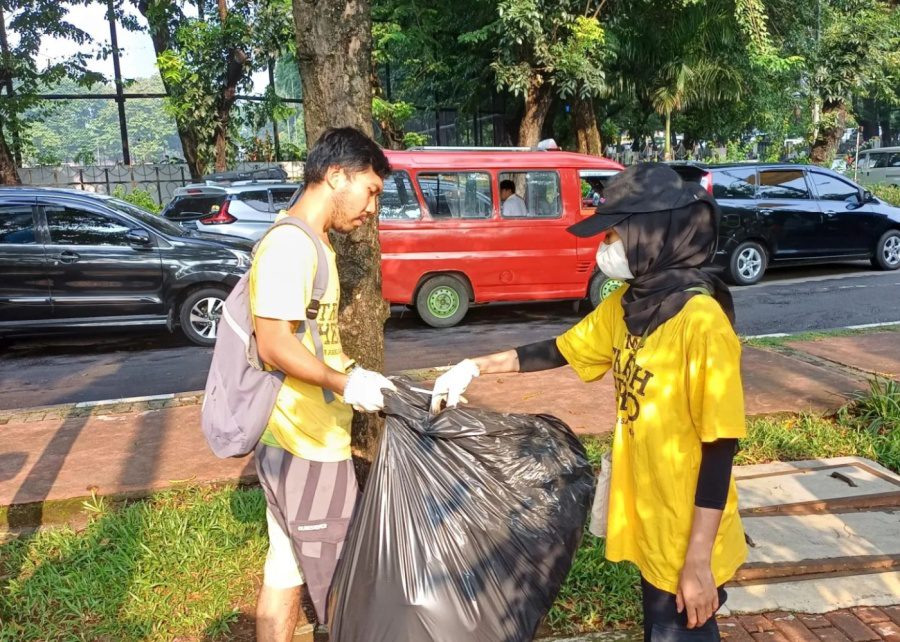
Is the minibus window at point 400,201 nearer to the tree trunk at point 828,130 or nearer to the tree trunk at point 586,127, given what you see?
the tree trunk at point 586,127

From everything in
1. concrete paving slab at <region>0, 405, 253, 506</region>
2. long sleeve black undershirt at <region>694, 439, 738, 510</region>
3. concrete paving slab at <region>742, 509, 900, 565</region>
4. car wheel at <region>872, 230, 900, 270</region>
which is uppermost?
long sleeve black undershirt at <region>694, 439, 738, 510</region>

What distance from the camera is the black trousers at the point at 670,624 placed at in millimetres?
1966

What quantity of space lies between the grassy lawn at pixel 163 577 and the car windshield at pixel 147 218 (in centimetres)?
496

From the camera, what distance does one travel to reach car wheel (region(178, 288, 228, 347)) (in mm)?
8125

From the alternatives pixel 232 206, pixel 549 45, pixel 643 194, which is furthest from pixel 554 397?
pixel 549 45

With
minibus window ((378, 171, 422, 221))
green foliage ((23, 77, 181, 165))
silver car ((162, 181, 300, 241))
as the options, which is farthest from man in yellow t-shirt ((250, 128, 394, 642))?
green foliage ((23, 77, 181, 165))

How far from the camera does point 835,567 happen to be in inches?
126

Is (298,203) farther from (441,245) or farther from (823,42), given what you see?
(823,42)

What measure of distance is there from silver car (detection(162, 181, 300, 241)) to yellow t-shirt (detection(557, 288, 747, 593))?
8810mm

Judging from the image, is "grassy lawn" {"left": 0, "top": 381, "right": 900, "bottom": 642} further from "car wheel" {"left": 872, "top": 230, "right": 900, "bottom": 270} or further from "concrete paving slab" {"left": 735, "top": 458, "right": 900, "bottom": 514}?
"car wheel" {"left": 872, "top": 230, "right": 900, "bottom": 270}

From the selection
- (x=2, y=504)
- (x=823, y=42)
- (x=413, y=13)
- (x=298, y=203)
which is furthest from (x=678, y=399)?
(x=823, y=42)

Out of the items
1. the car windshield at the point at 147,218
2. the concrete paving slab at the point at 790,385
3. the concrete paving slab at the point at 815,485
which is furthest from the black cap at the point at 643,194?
the car windshield at the point at 147,218

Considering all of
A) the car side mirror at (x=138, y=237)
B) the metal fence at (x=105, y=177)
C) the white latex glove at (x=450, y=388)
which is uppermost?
the metal fence at (x=105, y=177)

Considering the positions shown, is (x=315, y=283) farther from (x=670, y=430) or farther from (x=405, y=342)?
(x=405, y=342)
